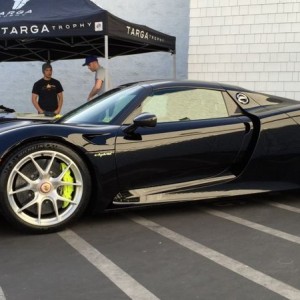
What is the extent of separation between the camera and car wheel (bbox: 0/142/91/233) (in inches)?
139

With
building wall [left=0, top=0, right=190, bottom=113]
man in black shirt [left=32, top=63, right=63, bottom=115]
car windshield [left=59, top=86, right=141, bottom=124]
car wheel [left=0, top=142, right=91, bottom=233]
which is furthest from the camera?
building wall [left=0, top=0, right=190, bottom=113]

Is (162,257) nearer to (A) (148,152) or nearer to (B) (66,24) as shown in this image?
(A) (148,152)

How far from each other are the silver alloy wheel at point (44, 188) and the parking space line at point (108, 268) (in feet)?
0.67

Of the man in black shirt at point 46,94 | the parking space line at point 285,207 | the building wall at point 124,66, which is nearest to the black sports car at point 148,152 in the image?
the parking space line at point 285,207

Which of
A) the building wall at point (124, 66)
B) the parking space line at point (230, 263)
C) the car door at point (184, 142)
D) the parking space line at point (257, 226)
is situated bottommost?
the parking space line at point (230, 263)

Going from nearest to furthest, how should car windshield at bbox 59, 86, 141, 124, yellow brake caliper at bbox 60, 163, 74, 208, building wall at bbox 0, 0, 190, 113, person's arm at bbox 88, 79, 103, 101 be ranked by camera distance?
yellow brake caliper at bbox 60, 163, 74, 208 < car windshield at bbox 59, 86, 141, 124 < person's arm at bbox 88, 79, 103, 101 < building wall at bbox 0, 0, 190, 113

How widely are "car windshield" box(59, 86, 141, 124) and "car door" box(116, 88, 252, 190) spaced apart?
166 mm

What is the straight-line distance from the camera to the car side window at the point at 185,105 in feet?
13.6

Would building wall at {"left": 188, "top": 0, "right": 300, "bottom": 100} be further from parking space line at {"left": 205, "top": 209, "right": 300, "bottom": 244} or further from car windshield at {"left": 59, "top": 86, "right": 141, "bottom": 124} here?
Answer: parking space line at {"left": 205, "top": 209, "right": 300, "bottom": 244}

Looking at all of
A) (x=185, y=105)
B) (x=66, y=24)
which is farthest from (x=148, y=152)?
(x=66, y=24)

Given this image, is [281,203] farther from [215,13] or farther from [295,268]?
[215,13]

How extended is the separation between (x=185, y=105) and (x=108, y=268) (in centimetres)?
178

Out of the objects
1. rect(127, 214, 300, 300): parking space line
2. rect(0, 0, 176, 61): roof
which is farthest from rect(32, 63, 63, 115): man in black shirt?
rect(127, 214, 300, 300): parking space line

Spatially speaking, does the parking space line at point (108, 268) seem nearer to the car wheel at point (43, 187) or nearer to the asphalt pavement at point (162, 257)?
the asphalt pavement at point (162, 257)
